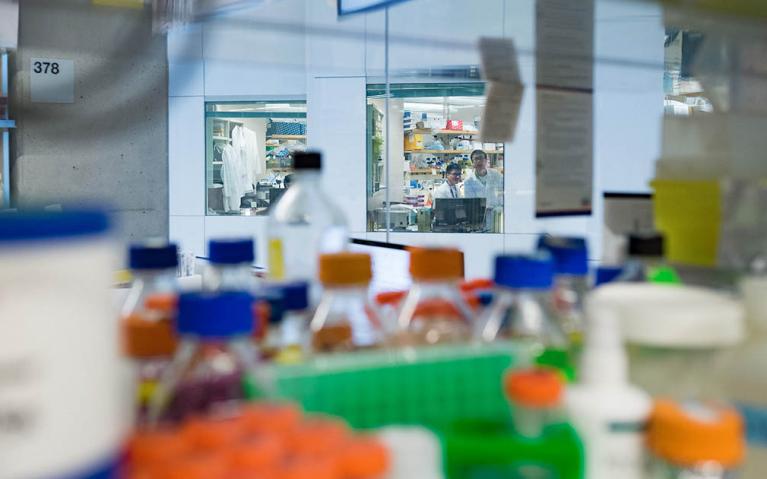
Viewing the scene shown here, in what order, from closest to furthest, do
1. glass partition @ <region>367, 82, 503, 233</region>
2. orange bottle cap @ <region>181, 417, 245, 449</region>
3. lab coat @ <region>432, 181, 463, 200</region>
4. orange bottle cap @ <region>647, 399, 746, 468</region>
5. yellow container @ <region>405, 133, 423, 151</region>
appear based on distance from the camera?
1. orange bottle cap @ <region>181, 417, 245, 449</region>
2. orange bottle cap @ <region>647, 399, 746, 468</region>
3. glass partition @ <region>367, 82, 503, 233</region>
4. lab coat @ <region>432, 181, 463, 200</region>
5. yellow container @ <region>405, 133, 423, 151</region>

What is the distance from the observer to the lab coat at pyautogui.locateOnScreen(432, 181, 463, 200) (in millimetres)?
6250

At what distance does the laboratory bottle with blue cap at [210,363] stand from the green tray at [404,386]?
0.13 ft

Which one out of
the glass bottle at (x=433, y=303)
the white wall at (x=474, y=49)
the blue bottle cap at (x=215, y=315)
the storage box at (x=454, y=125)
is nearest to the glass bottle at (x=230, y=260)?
the glass bottle at (x=433, y=303)

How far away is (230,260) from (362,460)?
1.98ft

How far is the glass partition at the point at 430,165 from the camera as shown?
19.4 ft

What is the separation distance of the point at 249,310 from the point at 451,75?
6.96 feet

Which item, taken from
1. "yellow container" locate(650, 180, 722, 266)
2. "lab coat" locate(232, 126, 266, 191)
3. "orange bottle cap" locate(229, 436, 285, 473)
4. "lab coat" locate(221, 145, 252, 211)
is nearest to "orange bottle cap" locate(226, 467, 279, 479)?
"orange bottle cap" locate(229, 436, 285, 473)

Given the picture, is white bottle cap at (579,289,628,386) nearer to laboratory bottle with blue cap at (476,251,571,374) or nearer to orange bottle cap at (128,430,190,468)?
laboratory bottle with blue cap at (476,251,571,374)

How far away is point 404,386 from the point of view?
0.58 m

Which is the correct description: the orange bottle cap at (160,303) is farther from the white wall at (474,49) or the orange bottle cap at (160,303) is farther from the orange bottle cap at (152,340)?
the white wall at (474,49)

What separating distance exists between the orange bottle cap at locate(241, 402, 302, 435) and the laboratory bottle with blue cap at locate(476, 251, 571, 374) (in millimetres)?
314

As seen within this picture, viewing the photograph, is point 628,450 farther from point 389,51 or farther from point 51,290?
point 389,51

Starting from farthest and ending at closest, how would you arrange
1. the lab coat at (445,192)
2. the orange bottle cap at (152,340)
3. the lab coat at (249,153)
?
the lab coat at (249,153)
the lab coat at (445,192)
the orange bottle cap at (152,340)

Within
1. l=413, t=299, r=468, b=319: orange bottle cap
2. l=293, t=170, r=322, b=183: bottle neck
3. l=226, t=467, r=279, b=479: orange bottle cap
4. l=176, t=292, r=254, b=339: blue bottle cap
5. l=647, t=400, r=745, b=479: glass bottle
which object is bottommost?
l=647, t=400, r=745, b=479: glass bottle
